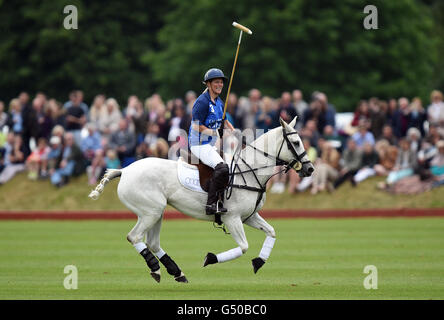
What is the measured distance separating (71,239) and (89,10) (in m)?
22.8

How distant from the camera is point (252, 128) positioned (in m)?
20.2

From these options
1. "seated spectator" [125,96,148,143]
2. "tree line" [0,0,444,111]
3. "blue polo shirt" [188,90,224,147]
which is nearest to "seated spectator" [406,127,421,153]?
"seated spectator" [125,96,148,143]

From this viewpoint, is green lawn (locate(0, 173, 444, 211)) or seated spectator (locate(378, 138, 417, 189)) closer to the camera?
seated spectator (locate(378, 138, 417, 189))

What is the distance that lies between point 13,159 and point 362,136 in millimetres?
8613

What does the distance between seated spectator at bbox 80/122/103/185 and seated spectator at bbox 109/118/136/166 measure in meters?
0.46

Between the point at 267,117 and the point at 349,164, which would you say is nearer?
the point at 267,117

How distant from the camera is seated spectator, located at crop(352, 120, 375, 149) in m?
20.6

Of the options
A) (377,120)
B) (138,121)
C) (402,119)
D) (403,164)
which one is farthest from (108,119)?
(403,164)

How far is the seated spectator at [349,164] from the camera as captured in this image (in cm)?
2066

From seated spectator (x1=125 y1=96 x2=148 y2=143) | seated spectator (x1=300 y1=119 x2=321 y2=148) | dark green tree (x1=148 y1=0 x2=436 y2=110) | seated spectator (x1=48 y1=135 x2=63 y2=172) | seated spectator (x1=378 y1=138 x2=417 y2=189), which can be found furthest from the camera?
dark green tree (x1=148 y1=0 x2=436 y2=110)

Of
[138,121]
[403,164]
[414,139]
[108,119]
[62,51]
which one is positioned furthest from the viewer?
[62,51]

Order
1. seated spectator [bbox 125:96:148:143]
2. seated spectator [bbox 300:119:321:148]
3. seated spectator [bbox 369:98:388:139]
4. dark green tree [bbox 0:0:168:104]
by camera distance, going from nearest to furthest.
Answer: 1. seated spectator [bbox 300:119:321:148]
2. seated spectator [bbox 369:98:388:139]
3. seated spectator [bbox 125:96:148:143]
4. dark green tree [bbox 0:0:168:104]

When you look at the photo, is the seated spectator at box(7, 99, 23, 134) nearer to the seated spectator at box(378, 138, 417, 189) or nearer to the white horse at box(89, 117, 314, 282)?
the seated spectator at box(378, 138, 417, 189)

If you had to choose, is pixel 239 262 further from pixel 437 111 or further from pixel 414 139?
pixel 437 111
